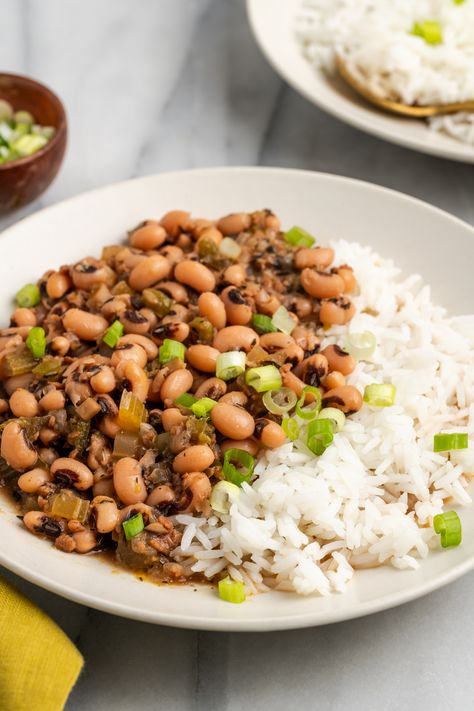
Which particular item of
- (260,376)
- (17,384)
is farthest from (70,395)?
(260,376)

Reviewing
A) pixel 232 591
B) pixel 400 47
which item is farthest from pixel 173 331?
pixel 400 47

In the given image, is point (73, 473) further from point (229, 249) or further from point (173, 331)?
point (229, 249)

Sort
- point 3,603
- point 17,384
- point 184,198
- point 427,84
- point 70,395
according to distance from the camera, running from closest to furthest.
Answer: point 3,603
point 70,395
point 17,384
point 184,198
point 427,84

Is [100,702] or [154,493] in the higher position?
[154,493]

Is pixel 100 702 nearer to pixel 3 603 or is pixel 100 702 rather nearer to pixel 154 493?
pixel 3 603

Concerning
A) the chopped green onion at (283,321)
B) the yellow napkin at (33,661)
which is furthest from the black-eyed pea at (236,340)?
the yellow napkin at (33,661)

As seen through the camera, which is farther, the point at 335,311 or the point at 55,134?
the point at 55,134
